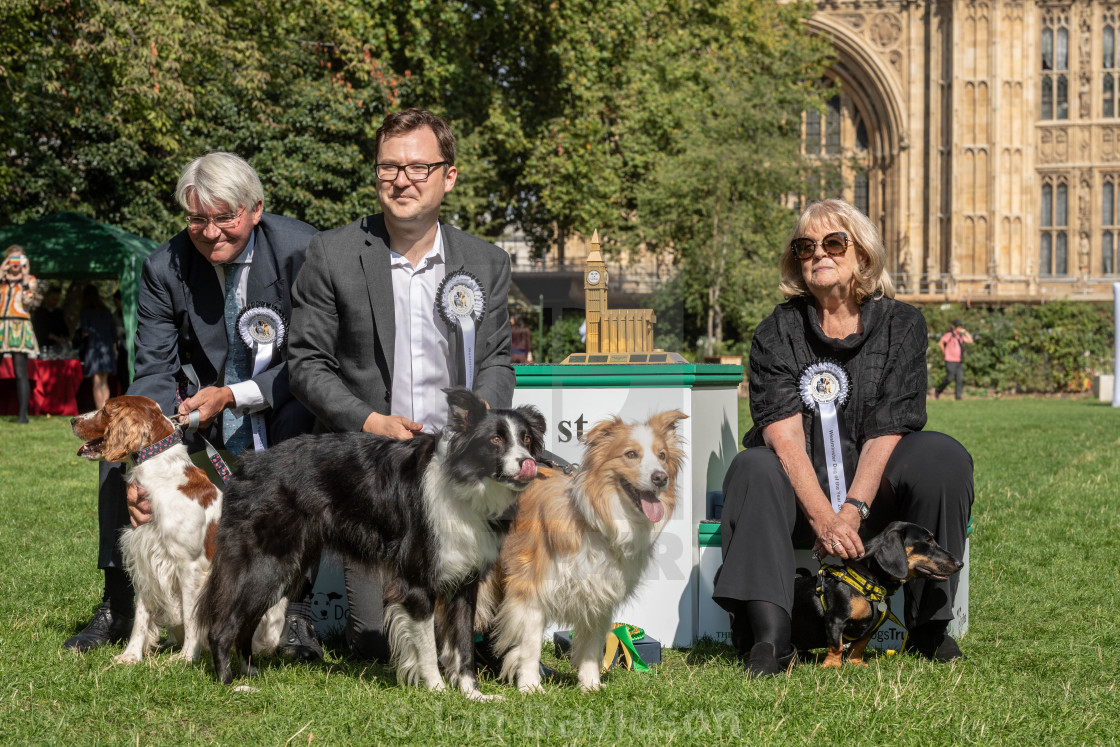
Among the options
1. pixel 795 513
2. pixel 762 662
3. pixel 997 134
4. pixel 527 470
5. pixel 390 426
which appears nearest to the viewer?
pixel 527 470

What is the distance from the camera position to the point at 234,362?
4.52 m

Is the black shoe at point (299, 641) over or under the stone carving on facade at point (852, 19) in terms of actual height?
under

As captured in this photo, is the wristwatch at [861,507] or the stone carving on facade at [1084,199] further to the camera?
the stone carving on facade at [1084,199]

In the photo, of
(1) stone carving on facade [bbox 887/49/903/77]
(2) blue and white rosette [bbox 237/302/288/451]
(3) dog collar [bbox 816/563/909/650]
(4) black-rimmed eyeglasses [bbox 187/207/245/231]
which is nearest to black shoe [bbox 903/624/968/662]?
(3) dog collar [bbox 816/563/909/650]

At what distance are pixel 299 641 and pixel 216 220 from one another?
177 cm

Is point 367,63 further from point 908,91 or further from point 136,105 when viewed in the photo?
point 908,91

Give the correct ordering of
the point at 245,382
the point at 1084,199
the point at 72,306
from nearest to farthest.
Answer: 1. the point at 245,382
2. the point at 72,306
3. the point at 1084,199

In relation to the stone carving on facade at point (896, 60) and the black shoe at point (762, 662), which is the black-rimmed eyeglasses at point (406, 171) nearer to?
the black shoe at point (762, 662)

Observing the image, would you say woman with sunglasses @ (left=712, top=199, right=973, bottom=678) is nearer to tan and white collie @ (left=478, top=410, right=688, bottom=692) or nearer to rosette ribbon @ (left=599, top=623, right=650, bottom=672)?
rosette ribbon @ (left=599, top=623, right=650, bottom=672)

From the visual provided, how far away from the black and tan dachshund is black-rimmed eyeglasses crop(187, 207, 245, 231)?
8.88 feet

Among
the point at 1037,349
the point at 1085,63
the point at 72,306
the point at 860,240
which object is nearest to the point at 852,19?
the point at 1085,63

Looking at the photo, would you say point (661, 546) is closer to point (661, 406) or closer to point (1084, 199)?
point (661, 406)

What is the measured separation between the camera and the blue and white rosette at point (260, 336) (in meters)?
4.44

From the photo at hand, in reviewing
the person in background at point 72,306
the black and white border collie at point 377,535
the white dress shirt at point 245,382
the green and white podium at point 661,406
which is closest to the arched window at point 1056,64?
the person in background at point 72,306
